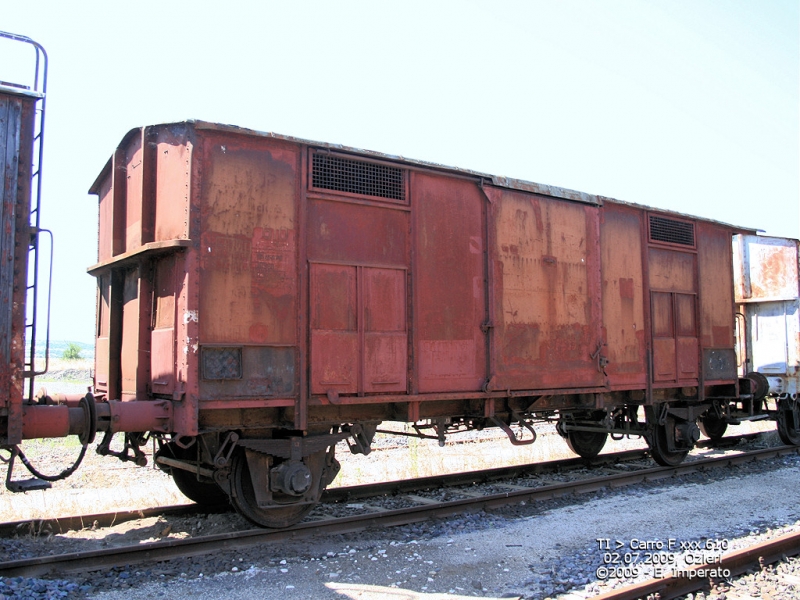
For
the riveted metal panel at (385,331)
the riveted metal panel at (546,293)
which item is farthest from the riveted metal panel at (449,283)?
the riveted metal panel at (546,293)

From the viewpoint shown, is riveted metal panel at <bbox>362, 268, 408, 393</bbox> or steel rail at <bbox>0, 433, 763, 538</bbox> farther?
riveted metal panel at <bbox>362, 268, 408, 393</bbox>

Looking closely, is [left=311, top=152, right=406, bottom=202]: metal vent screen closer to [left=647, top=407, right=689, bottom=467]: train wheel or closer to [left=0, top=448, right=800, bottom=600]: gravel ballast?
[left=0, top=448, right=800, bottom=600]: gravel ballast

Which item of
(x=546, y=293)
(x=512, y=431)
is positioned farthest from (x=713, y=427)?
(x=512, y=431)

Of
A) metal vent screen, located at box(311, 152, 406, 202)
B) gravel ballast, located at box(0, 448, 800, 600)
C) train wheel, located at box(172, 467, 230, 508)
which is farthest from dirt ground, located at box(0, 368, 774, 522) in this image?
metal vent screen, located at box(311, 152, 406, 202)

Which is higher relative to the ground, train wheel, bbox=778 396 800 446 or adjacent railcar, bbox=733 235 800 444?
adjacent railcar, bbox=733 235 800 444

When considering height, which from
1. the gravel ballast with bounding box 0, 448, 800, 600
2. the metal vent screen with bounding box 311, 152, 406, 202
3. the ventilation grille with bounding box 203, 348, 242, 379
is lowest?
the gravel ballast with bounding box 0, 448, 800, 600

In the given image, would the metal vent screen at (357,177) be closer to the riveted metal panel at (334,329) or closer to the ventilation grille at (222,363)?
the riveted metal panel at (334,329)

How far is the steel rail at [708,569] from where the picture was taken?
4727 mm

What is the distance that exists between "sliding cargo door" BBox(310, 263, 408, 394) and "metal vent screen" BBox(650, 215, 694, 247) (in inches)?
204

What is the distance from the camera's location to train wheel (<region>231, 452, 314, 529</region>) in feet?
21.1

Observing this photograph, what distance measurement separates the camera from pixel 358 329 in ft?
22.5

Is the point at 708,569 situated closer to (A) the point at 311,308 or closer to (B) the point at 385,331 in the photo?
(B) the point at 385,331

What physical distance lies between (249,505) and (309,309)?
208 cm

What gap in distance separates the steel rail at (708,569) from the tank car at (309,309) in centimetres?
307
